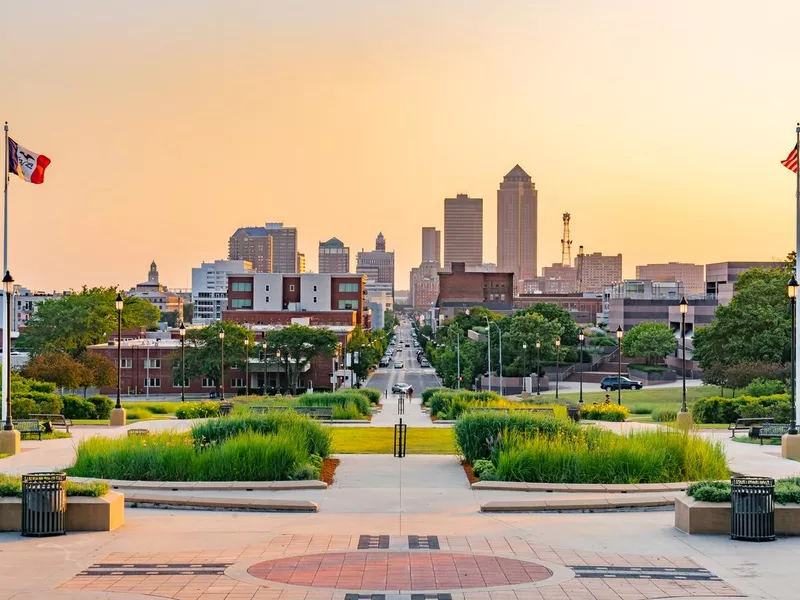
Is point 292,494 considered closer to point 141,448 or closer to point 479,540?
point 141,448

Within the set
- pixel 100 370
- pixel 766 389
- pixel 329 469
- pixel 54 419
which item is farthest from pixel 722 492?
pixel 100 370

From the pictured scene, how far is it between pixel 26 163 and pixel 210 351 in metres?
70.2

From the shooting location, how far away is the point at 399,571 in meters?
15.1

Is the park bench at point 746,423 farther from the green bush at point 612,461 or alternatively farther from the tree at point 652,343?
the tree at point 652,343

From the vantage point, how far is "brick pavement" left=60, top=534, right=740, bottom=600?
45.8 ft

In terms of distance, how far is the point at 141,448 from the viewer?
24047mm

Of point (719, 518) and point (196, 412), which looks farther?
point (196, 412)

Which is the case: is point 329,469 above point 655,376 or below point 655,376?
above

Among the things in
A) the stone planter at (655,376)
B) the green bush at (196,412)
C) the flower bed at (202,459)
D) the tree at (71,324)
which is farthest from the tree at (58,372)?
the stone planter at (655,376)

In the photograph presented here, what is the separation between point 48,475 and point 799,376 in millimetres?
21778

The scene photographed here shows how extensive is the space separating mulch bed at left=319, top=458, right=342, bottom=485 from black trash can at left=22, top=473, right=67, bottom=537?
23.8 ft

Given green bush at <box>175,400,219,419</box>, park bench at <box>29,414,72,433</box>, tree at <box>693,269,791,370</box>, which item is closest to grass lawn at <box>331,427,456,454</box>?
park bench at <box>29,414,72,433</box>

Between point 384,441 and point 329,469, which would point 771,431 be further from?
point 329,469

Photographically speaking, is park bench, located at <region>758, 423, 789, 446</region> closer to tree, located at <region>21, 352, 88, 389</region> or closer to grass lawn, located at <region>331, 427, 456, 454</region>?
grass lawn, located at <region>331, 427, 456, 454</region>
